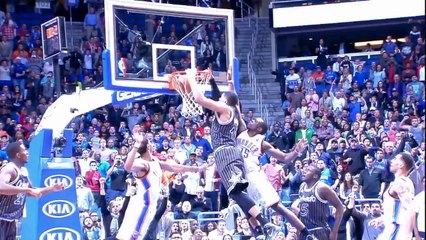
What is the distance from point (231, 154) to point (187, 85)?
1690mm

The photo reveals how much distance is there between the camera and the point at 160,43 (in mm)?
18250

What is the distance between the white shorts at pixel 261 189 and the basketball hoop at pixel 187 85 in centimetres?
133

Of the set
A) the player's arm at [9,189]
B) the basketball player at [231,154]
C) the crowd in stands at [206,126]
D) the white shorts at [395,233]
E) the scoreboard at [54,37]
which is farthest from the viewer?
the crowd in stands at [206,126]

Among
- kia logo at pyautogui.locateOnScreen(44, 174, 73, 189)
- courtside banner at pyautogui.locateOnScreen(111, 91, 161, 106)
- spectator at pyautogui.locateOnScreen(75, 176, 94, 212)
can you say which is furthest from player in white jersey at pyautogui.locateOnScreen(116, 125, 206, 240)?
spectator at pyautogui.locateOnScreen(75, 176, 94, 212)

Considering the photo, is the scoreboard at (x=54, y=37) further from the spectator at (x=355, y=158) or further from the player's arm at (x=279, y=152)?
the spectator at (x=355, y=158)

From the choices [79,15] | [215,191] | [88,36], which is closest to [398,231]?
[215,191]

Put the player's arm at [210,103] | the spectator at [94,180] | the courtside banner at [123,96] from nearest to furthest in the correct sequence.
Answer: the player's arm at [210,103] < the courtside banner at [123,96] < the spectator at [94,180]

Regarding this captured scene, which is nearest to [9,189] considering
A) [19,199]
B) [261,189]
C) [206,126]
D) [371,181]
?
[19,199]

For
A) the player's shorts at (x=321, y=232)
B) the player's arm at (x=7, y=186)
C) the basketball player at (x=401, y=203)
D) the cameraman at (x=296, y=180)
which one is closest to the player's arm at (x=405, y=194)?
the basketball player at (x=401, y=203)

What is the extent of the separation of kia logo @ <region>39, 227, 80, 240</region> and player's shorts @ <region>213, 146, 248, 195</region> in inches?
132

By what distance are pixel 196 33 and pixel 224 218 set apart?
356 centimetres

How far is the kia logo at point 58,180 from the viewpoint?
16.8 meters

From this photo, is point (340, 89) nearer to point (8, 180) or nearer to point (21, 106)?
point (21, 106)

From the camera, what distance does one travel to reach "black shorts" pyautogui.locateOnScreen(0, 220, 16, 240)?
48.8 ft
